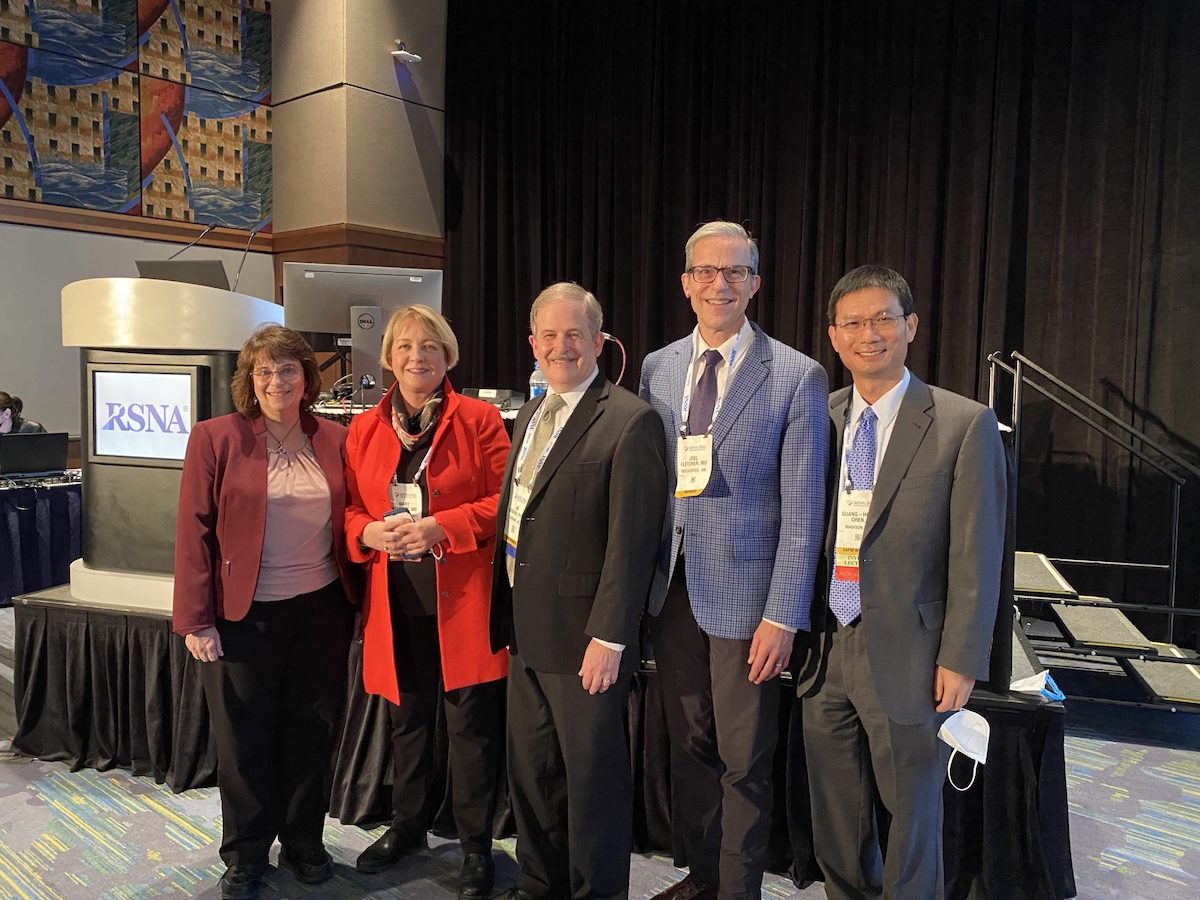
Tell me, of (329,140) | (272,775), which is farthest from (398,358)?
(329,140)

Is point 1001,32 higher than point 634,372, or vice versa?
point 1001,32

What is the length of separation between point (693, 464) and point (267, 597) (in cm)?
109

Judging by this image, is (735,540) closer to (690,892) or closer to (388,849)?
(690,892)

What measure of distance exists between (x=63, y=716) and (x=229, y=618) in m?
1.37

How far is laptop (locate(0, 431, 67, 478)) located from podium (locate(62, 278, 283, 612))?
2643 mm

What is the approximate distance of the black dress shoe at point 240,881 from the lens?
202 cm

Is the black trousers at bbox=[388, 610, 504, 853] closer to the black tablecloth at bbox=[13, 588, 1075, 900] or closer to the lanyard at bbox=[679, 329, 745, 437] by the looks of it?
the black tablecloth at bbox=[13, 588, 1075, 900]

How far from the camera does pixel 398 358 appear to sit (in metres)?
2.02

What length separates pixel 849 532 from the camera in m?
1.69

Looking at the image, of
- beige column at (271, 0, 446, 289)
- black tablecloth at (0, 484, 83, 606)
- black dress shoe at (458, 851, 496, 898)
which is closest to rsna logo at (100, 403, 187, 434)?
black dress shoe at (458, 851, 496, 898)

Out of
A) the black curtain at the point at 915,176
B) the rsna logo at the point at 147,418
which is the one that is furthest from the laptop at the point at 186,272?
the black curtain at the point at 915,176

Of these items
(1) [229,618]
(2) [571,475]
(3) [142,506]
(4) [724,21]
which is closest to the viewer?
(2) [571,475]

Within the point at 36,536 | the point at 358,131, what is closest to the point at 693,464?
the point at 36,536

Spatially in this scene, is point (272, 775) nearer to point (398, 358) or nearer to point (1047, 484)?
point (398, 358)
